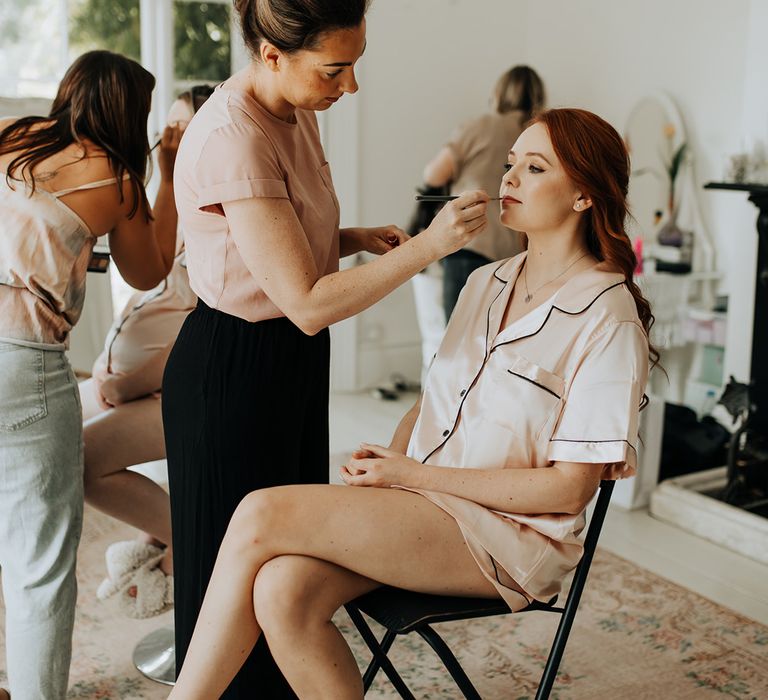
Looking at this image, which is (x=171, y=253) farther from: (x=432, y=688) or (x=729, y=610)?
(x=729, y=610)

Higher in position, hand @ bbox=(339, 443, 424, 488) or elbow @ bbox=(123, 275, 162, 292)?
elbow @ bbox=(123, 275, 162, 292)

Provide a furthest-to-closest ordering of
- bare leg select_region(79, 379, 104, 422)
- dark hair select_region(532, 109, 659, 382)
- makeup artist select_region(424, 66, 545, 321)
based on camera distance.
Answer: makeup artist select_region(424, 66, 545, 321)
bare leg select_region(79, 379, 104, 422)
dark hair select_region(532, 109, 659, 382)

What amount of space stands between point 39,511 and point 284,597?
62cm

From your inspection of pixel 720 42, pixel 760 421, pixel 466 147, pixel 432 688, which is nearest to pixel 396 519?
pixel 432 688

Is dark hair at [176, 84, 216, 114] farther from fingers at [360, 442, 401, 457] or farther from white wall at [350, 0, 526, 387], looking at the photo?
white wall at [350, 0, 526, 387]

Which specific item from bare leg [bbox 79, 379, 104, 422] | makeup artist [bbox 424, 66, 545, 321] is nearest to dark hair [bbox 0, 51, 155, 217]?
bare leg [bbox 79, 379, 104, 422]

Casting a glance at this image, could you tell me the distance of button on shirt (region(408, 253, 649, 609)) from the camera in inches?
59.0

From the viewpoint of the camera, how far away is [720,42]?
4066 millimetres

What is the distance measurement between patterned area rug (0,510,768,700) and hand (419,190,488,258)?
118cm

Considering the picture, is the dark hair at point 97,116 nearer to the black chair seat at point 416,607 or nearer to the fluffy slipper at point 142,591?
the black chair seat at point 416,607

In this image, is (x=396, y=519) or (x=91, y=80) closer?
(x=396, y=519)

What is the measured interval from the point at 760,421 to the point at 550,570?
2.10 m

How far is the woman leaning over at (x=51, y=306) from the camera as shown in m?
1.74

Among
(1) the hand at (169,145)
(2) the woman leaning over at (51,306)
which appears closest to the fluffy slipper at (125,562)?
(2) the woman leaning over at (51,306)
